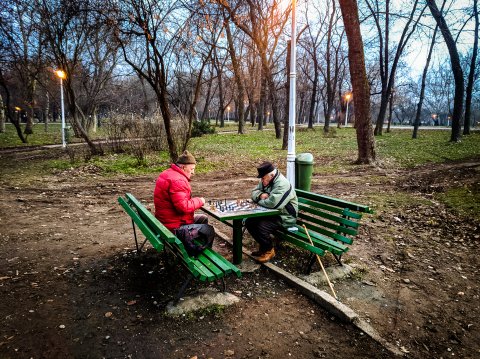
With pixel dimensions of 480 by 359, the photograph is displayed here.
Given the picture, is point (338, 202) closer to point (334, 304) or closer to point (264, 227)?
point (264, 227)

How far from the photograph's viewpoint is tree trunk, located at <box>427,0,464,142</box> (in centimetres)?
1389

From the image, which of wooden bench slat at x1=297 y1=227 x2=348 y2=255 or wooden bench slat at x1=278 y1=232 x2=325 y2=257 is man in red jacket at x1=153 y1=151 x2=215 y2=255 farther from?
wooden bench slat at x1=297 y1=227 x2=348 y2=255

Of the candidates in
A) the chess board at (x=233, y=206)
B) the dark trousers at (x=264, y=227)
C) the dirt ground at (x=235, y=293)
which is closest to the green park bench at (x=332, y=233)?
the dark trousers at (x=264, y=227)

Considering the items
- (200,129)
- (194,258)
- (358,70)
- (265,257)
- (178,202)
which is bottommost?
(265,257)

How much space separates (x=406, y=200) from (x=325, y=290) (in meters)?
4.67

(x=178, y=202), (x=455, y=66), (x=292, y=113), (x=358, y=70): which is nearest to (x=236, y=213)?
(x=178, y=202)

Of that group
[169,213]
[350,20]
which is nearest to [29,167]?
[169,213]

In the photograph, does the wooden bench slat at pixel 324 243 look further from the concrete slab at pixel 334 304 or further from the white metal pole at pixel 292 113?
the white metal pole at pixel 292 113

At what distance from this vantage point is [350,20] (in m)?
10.8

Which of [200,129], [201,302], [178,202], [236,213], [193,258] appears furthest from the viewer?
[200,129]

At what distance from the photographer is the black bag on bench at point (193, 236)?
12.6ft

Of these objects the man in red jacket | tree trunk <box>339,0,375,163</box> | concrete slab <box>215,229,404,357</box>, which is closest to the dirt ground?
concrete slab <box>215,229,404,357</box>

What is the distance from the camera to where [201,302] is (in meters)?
3.66

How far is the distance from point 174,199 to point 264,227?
1.37 meters
